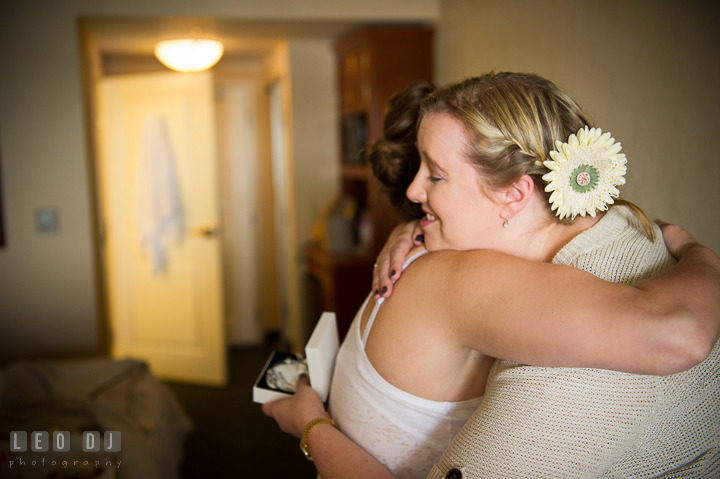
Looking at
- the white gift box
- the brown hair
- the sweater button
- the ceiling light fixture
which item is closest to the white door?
the ceiling light fixture

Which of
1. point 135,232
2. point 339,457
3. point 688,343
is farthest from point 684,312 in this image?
point 135,232

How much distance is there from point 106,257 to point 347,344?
3.16m

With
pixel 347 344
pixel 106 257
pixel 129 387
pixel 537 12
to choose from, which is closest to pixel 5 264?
pixel 106 257

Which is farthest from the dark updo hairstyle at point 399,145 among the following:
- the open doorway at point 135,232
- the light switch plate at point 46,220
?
the open doorway at point 135,232

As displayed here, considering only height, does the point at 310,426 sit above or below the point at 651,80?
below

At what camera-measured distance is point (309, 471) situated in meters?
2.48

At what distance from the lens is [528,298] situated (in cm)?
66

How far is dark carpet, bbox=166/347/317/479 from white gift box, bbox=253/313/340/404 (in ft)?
3.82

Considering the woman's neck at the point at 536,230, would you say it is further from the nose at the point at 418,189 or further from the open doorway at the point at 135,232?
the open doorway at the point at 135,232

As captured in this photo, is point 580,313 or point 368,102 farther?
point 368,102

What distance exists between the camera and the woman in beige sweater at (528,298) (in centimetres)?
61

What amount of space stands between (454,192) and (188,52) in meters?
2.61

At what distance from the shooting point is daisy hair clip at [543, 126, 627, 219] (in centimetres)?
76

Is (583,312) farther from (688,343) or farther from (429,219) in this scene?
(429,219)
